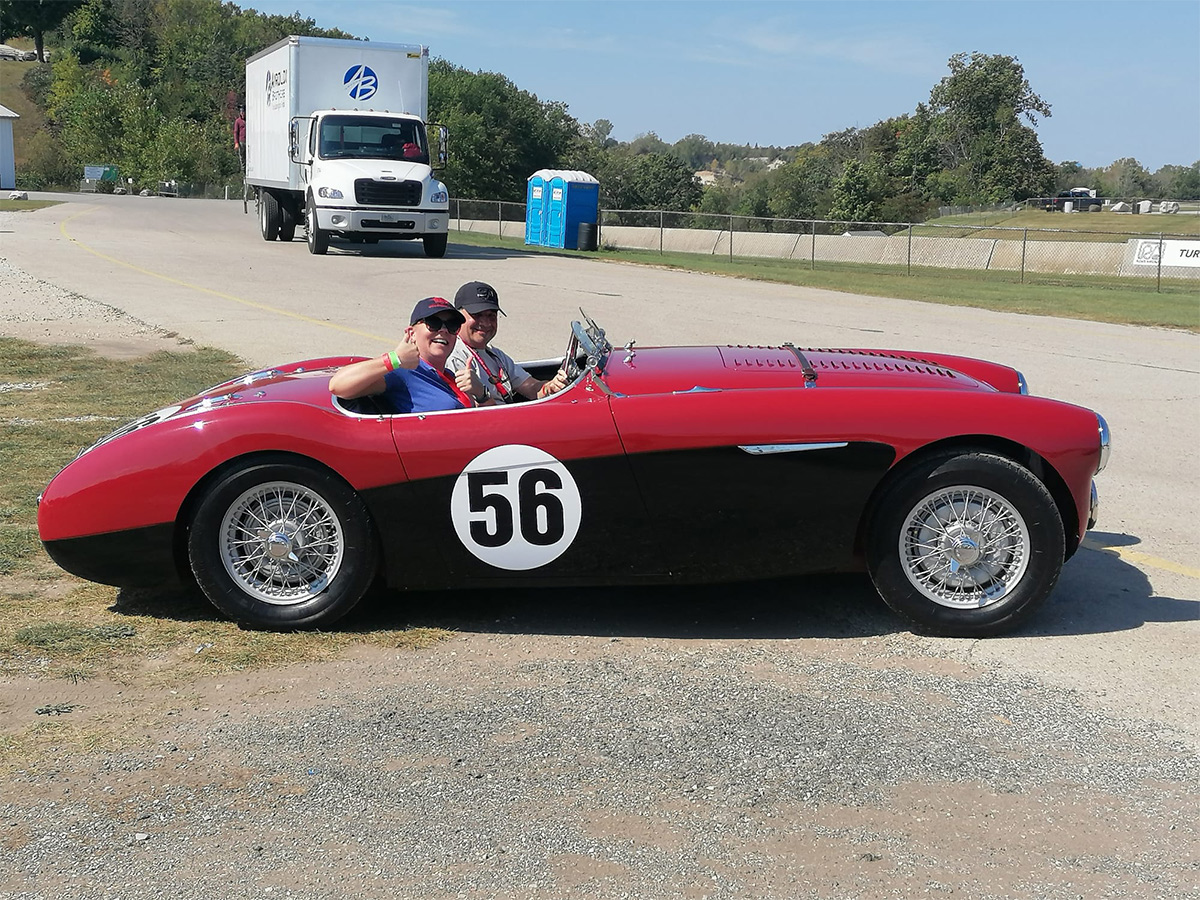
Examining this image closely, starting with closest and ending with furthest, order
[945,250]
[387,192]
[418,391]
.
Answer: [418,391] < [387,192] < [945,250]

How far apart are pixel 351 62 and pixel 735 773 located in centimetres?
2425

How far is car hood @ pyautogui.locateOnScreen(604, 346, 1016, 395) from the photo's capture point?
4879mm

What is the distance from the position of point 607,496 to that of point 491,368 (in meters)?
1.11

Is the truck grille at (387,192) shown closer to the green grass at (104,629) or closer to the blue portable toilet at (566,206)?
the blue portable toilet at (566,206)

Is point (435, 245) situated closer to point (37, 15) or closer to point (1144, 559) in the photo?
point (1144, 559)

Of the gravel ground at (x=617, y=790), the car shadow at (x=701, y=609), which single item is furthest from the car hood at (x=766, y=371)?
the gravel ground at (x=617, y=790)

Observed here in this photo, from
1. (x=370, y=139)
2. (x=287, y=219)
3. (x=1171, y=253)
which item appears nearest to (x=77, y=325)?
(x=370, y=139)

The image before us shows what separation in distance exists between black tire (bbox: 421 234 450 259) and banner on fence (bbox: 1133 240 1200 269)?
51.3ft

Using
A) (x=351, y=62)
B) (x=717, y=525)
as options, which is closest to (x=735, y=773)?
(x=717, y=525)

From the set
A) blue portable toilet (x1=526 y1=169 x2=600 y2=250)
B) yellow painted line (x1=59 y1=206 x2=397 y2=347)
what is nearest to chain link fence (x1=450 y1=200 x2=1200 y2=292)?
blue portable toilet (x1=526 y1=169 x2=600 y2=250)

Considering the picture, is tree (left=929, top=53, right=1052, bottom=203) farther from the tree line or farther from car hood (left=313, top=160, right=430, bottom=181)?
car hood (left=313, top=160, right=430, bottom=181)

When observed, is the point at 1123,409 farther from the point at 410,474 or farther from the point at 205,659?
the point at 205,659

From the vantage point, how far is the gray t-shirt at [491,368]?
5281 millimetres

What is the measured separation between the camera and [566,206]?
3475 centimetres
